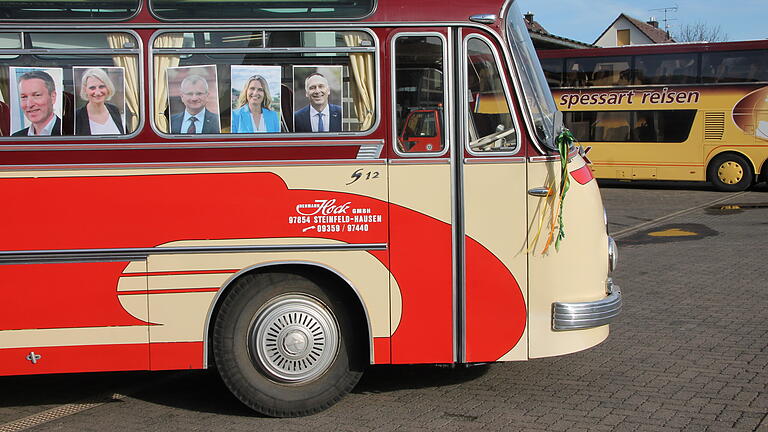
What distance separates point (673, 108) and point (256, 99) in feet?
67.6

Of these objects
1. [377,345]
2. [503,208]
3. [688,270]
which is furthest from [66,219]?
[688,270]

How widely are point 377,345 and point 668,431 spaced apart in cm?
194

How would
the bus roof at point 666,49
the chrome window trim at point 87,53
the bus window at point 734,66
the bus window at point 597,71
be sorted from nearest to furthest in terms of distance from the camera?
the chrome window trim at point 87,53
the bus window at point 734,66
the bus roof at point 666,49
the bus window at point 597,71

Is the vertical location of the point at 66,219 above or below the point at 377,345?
above

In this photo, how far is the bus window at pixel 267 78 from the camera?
5.58 metres

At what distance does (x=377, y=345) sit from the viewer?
5742 millimetres

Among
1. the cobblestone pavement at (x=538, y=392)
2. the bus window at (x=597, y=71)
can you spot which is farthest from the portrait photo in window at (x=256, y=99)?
the bus window at (x=597, y=71)

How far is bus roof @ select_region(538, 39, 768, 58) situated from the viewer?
23.2 meters

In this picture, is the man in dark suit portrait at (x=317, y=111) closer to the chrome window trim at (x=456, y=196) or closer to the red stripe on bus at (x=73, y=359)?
the chrome window trim at (x=456, y=196)

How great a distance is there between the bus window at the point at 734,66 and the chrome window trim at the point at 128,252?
2046 cm

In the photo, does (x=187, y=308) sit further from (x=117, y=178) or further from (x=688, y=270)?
(x=688, y=270)

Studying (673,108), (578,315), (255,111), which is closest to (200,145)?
(255,111)

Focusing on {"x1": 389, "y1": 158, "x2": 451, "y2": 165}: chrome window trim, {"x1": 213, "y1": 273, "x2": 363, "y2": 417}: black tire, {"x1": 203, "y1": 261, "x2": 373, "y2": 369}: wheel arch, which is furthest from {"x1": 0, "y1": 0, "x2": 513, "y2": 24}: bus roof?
{"x1": 213, "y1": 273, "x2": 363, "y2": 417}: black tire

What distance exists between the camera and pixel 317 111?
→ 223 inches
